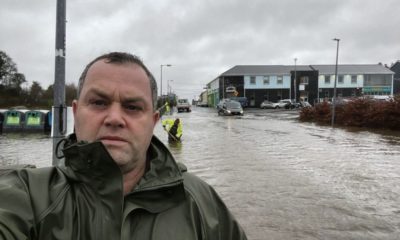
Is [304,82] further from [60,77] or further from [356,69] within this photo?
[60,77]

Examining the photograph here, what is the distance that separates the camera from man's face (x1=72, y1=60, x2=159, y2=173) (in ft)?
7.00

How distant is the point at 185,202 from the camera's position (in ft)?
6.96

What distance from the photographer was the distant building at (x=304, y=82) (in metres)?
77.1

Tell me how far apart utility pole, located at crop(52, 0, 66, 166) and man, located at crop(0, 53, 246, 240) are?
3224 millimetres

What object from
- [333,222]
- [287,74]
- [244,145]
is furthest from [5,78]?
[333,222]

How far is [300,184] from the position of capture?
8430 mm

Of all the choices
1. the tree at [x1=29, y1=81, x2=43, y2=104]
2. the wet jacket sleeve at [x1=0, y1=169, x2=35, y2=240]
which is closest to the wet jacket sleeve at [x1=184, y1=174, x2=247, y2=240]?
the wet jacket sleeve at [x1=0, y1=169, x2=35, y2=240]

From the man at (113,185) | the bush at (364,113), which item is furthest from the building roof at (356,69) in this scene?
the man at (113,185)

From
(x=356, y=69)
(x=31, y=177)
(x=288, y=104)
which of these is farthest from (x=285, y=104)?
(x=31, y=177)

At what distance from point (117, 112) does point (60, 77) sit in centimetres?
364

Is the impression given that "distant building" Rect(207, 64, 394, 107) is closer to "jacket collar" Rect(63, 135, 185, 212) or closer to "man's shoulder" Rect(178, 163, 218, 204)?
"man's shoulder" Rect(178, 163, 218, 204)

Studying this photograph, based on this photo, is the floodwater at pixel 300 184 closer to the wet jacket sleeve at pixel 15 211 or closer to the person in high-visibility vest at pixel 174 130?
the person in high-visibility vest at pixel 174 130

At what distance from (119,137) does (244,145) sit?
44.8 feet

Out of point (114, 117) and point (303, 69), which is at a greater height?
point (303, 69)
